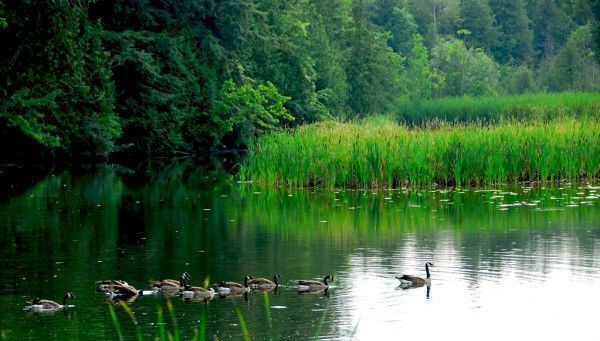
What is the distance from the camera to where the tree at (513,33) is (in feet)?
366

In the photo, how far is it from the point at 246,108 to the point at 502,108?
56.3 ft

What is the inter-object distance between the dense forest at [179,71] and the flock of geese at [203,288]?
20.8 m

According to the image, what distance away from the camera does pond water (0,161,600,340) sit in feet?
49.0

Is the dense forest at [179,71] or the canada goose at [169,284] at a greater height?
the dense forest at [179,71]

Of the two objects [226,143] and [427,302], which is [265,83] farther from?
[427,302]

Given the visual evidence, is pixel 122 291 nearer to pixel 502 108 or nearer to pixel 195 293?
pixel 195 293

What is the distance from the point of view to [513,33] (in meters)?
112

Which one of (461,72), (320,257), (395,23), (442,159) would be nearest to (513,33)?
(395,23)

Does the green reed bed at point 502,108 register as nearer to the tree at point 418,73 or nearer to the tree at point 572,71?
the tree at point 418,73

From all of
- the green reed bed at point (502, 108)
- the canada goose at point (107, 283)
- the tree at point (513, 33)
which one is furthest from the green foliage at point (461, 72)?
the canada goose at point (107, 283)

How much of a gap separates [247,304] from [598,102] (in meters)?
46.6

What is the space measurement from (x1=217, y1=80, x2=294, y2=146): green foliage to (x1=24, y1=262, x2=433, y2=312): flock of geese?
108 feet

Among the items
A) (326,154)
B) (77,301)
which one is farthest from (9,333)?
(326,154)

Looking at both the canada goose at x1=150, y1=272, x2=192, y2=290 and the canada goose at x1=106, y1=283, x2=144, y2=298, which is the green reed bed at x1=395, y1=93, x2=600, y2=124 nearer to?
the canada goose at x1=150, y1=272, x2=192, y2=290
